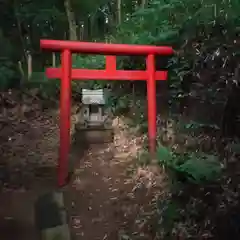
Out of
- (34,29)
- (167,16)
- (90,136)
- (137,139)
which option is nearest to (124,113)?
(137,139)

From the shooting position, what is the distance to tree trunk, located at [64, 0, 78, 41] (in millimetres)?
1580

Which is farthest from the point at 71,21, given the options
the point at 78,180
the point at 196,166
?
the point at 196,166

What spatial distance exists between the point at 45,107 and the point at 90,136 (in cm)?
26

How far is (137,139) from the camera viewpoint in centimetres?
156

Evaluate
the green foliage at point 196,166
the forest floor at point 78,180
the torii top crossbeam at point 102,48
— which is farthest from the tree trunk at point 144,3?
the green foliage at point 196,166

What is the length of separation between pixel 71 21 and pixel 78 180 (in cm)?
72

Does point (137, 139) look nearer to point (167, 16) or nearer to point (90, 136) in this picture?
point (90, 136)

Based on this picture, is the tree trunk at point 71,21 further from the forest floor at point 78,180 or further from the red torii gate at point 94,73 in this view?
the forest floor at point 78,180

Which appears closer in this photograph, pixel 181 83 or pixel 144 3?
pixel 181 83

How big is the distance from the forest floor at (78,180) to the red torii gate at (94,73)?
0.06 m

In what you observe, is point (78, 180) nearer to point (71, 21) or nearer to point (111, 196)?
point (111, 196)

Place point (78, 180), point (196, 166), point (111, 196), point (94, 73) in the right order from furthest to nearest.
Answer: point (94, 73), point (78, 180), point (111, 196), point (196, 166)

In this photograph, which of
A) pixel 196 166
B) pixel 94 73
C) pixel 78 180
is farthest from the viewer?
pixel 94 73

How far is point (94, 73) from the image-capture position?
5.27ft
